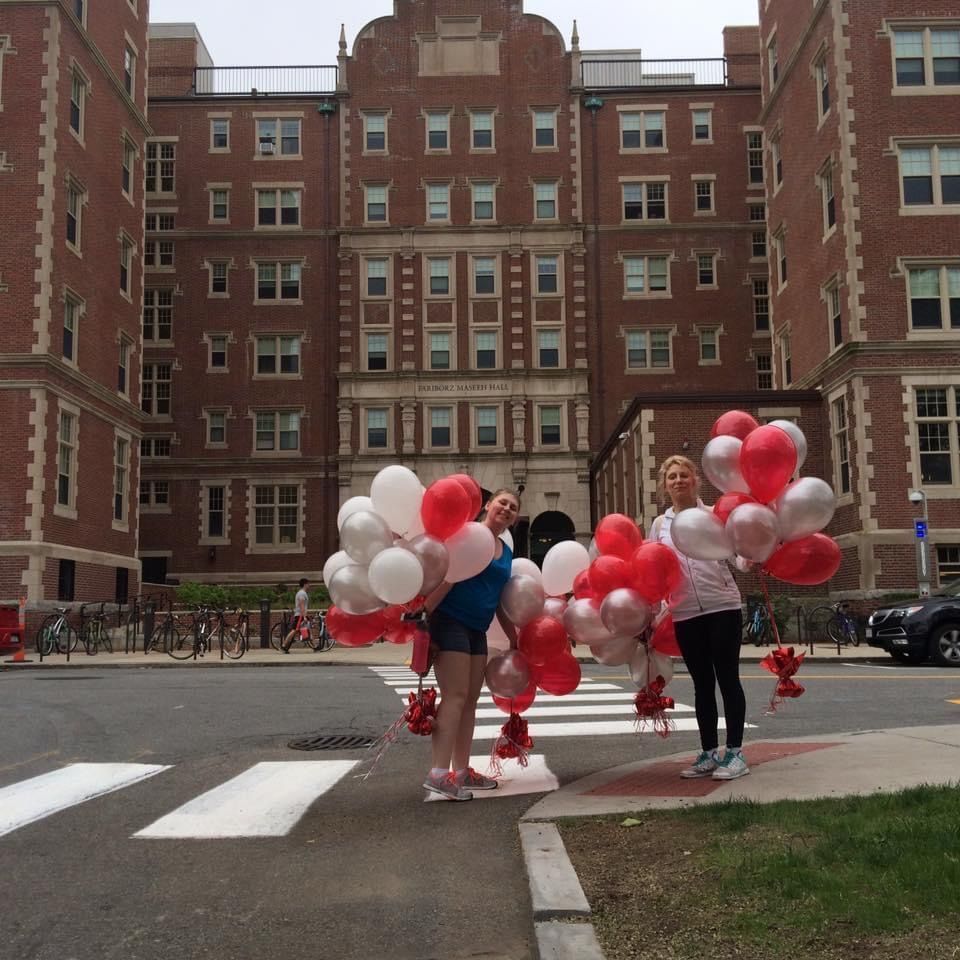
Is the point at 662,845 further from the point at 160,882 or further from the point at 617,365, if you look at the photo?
the point at 617,365

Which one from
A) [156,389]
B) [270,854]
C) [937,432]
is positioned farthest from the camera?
[156,389]

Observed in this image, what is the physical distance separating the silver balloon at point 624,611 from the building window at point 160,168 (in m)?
44.8

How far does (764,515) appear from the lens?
6.51 metres

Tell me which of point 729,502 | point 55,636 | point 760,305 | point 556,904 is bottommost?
point 556,904

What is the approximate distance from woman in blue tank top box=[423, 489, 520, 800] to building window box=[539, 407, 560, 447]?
38.0m

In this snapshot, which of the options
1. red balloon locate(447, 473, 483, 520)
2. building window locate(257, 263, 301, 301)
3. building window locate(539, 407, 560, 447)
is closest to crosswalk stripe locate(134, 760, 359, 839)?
red balloon locate(447, 473, 483, 520)

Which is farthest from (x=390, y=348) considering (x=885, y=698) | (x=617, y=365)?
(x=885, y=698)

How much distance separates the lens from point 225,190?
47000 millimetres

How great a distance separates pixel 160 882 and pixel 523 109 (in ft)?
149

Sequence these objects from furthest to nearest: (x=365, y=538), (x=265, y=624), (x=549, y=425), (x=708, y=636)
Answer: (x=549, y=425) → (x=265, y=624) → (x=708, y=636) → (x=365, y=538)

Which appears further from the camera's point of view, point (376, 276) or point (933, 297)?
point (376, 276)

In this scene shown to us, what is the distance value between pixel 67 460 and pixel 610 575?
26704 mm

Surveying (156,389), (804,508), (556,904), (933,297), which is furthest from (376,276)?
(556,904)

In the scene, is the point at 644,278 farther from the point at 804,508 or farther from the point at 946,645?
the point at 804,508
